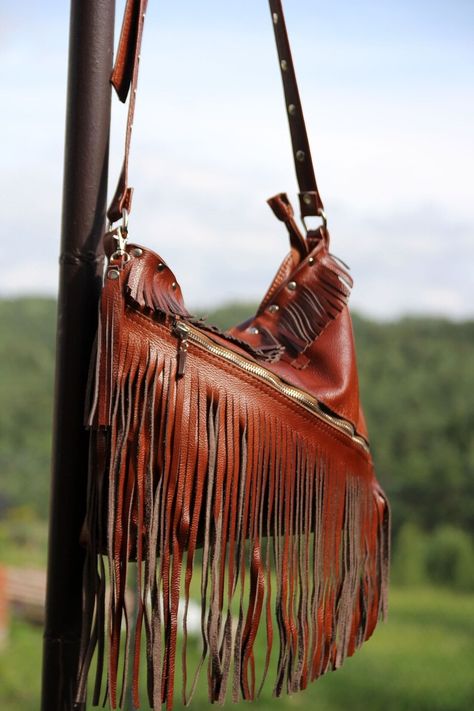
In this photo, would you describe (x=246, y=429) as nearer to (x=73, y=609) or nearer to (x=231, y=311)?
(x=73, y=609)

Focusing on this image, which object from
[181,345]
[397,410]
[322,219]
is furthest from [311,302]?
[397,410]

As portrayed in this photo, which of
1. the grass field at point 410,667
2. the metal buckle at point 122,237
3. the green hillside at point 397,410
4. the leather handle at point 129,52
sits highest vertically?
the green hillside at point 397,410

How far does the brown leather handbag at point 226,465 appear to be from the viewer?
0.61 meters

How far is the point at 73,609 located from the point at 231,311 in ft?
8.95

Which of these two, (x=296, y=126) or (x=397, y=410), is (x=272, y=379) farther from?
(x=397, y=410)

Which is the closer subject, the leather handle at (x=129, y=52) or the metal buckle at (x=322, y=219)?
the leather handle at (x=129, y=52)

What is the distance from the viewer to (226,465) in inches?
25.9

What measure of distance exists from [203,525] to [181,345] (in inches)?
5.2

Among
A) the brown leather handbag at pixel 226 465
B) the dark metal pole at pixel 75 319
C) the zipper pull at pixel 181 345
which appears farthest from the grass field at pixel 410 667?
the zipper pull at pixel 181 345

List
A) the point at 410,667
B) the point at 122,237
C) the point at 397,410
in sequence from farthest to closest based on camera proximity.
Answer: the point at 397,410 < the point at 410,667 < the point at 122,237

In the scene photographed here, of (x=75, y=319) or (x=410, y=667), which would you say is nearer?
(x=75, y=319)

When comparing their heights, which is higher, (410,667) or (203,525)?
(203,525)

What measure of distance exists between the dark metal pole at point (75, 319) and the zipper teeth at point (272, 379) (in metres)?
0.08

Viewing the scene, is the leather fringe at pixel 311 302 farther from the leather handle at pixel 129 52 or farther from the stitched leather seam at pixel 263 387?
the leather handle at pixel 129 52
